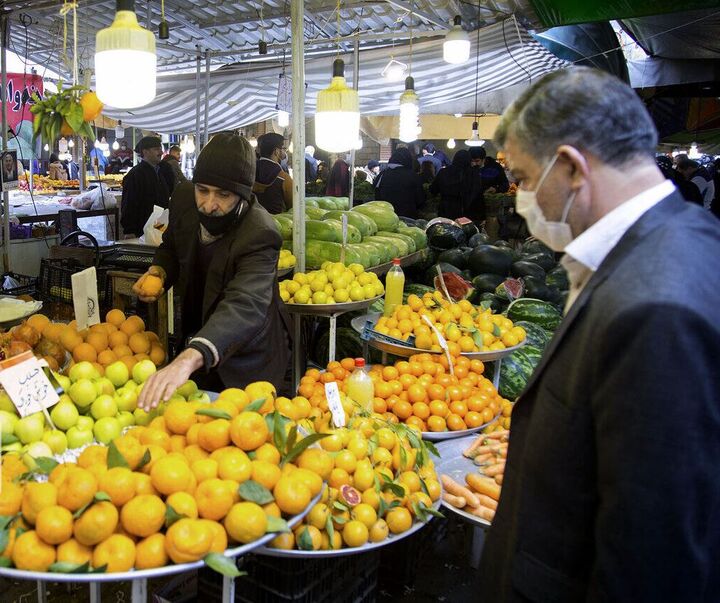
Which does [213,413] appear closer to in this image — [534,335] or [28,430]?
[28,430]

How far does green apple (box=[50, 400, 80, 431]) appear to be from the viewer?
2.07m

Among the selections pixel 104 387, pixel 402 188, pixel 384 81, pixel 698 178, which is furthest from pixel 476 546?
pixel 698 178

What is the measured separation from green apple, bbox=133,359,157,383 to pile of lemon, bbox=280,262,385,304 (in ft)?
6.30

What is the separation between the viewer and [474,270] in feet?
20.4

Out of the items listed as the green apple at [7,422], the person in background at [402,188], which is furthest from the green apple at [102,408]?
the person in background at [402,188]

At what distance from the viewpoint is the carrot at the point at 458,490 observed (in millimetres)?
2488

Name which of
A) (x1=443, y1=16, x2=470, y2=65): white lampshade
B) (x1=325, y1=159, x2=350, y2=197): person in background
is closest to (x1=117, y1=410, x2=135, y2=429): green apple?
(x1=443, y1=16, x2=470, y2=65): white lampshade

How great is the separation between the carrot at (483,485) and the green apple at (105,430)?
1441mm

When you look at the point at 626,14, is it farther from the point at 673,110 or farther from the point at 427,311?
the point at 673,110

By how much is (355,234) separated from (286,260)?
0.97 m

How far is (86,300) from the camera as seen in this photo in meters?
2.79

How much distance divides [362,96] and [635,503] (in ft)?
33.2

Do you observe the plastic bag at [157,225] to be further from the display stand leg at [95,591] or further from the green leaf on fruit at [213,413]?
the green leaf on fruit at [213,413]

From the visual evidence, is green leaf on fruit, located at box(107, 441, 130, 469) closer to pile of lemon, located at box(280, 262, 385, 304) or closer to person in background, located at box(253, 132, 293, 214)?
pile of lemon, located at box(280, 262, 385, 304)
